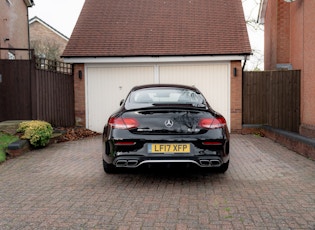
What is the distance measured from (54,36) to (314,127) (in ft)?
97.2

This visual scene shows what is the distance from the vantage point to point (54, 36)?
32.5 meters

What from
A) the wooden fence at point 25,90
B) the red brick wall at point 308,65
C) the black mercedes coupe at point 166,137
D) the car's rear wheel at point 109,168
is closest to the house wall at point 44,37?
the wooden fence at point 25,90

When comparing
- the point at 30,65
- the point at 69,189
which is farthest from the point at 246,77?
the point at 69,189

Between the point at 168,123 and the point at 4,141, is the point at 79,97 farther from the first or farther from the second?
the point at 168,123

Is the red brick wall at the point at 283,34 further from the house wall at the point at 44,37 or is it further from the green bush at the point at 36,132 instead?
the house wall at the point at 44,37

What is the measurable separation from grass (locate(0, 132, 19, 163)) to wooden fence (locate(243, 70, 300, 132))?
7064 mm

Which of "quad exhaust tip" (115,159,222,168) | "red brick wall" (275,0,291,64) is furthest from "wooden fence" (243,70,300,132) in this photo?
"quad exhaust tip" (115,159,222,168)

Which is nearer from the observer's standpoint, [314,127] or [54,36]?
[314,127]

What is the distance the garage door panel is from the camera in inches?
431

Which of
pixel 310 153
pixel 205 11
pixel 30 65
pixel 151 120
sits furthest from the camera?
pixel 205 11

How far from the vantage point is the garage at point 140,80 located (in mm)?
10688

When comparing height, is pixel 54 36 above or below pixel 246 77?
above

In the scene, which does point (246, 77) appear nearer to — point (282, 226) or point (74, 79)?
point (74, 79)

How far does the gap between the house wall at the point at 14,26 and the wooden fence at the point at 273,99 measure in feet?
31.1
